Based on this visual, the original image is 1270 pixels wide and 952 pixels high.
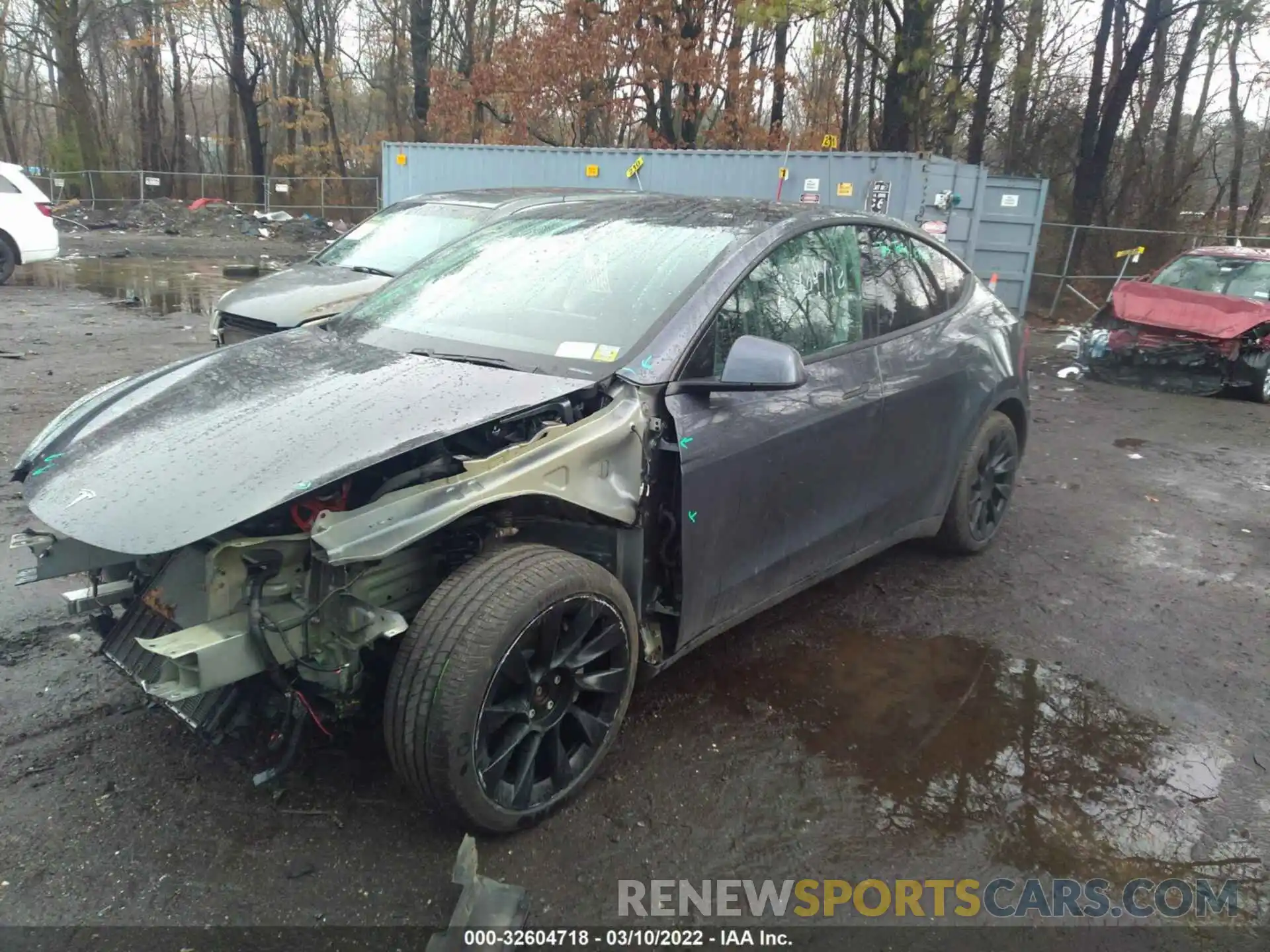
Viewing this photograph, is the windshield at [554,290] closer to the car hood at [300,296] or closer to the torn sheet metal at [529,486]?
the torn sheet metal at [529,486]

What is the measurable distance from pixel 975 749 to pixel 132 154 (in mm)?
46420

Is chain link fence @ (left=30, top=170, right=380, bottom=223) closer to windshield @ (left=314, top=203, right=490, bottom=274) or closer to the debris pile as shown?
the debris pile

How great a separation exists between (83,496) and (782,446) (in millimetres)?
2131

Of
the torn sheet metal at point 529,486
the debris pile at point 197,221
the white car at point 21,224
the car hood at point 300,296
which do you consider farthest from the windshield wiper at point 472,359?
the debris pile at point 197,221

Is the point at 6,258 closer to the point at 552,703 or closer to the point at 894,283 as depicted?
the point at 894,283

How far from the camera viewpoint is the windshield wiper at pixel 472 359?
9.77ft

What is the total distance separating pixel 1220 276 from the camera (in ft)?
33.6

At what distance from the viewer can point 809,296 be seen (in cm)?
350

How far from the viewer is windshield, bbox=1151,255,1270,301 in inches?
390

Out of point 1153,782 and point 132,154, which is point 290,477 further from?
point 132,154

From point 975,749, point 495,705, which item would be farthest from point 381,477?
point 975,749

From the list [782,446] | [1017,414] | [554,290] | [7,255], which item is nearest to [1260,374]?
[1017,414]

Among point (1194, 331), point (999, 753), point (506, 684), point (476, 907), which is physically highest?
point (1194, 331)

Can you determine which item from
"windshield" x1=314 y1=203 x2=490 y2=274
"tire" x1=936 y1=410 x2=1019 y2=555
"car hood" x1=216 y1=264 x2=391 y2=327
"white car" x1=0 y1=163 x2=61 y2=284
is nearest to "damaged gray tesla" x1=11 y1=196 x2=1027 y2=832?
"tire" x1=936 y1=410 x2=1019 y2=555
